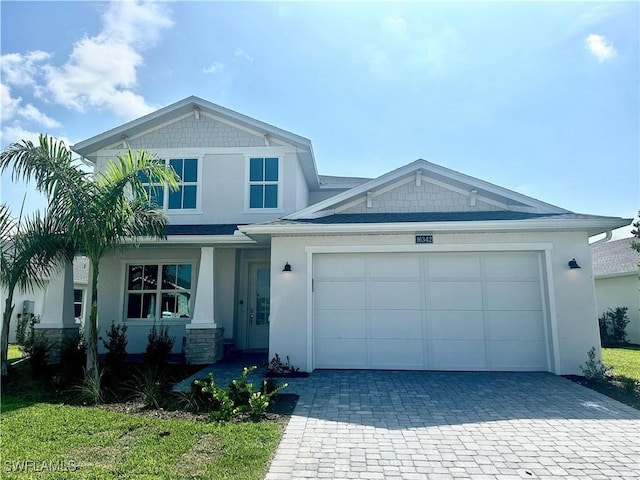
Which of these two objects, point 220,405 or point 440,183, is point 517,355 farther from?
point 220,405

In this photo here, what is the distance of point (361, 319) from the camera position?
348 inches

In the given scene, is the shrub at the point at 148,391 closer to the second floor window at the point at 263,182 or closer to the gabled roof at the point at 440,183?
the gabled roof at the point at 440,183

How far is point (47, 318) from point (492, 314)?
36.6 feet

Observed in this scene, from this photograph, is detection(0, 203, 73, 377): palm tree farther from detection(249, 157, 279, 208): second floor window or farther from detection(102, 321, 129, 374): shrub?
detection(249, 157, 279, 208): second floor window

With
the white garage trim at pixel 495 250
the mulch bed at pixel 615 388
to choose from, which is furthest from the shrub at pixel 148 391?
the mulch bed at pixel 615 388

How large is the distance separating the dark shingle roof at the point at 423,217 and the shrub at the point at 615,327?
9849mm

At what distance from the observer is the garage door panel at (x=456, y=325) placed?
8555 millimetres

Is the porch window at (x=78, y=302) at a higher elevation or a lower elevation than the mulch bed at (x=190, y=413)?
higher

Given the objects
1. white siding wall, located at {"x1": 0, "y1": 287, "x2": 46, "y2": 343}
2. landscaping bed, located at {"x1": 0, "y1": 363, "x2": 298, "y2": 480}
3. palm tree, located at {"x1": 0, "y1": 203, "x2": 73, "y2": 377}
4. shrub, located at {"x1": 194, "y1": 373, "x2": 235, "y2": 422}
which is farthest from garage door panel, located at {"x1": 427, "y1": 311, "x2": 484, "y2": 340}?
white siding wall, located at {"x1": 0, "y1": 287, "x2": 46, "y2": 343}

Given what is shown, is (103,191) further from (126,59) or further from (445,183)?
(445,183)

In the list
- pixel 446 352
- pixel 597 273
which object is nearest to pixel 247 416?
pixel 446 352

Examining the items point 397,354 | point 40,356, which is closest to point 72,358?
point 40,356

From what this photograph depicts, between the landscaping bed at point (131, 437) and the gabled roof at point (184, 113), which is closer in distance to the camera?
the landscaping bed at point (131, 437)

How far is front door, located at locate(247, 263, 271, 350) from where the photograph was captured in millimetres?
11961
